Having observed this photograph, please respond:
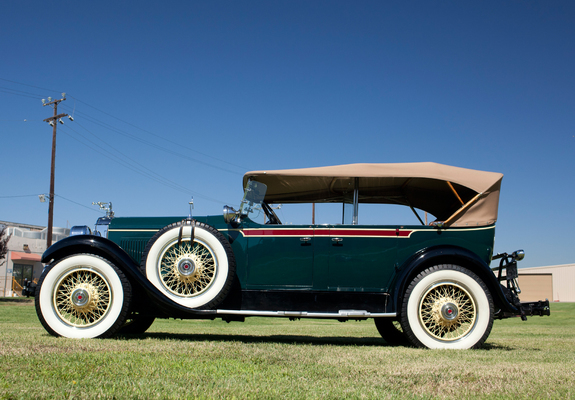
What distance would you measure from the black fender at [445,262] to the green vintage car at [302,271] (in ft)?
0.05

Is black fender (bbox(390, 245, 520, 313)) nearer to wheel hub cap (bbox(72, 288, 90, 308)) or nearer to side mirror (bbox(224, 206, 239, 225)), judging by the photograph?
side mirror (bbox(224, 206, 239, 225))

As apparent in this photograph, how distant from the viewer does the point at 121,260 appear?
5.19m

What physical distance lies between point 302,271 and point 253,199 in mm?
1183

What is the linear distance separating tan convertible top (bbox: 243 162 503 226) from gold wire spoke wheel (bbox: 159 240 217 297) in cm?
122

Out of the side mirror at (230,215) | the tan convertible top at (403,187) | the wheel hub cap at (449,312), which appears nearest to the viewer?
the wheel hub cap at (449,312)

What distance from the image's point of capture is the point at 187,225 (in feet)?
18.1

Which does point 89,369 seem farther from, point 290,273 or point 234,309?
point 290,273

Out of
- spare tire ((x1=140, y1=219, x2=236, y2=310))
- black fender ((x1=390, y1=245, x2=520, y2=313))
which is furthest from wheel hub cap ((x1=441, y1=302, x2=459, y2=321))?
spare tire ((x1=140, y1=219, x2=236, y2=310))

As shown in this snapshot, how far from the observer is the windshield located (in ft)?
19.3

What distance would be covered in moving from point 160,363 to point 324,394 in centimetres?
138

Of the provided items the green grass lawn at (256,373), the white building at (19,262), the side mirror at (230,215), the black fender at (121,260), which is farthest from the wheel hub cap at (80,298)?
the white building at (19,262)

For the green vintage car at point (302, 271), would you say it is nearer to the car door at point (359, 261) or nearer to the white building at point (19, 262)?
the car door at point (359, 261)

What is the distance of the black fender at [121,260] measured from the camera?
5.14 m

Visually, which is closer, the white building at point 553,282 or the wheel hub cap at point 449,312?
the wheel hub cap at point 449,312
